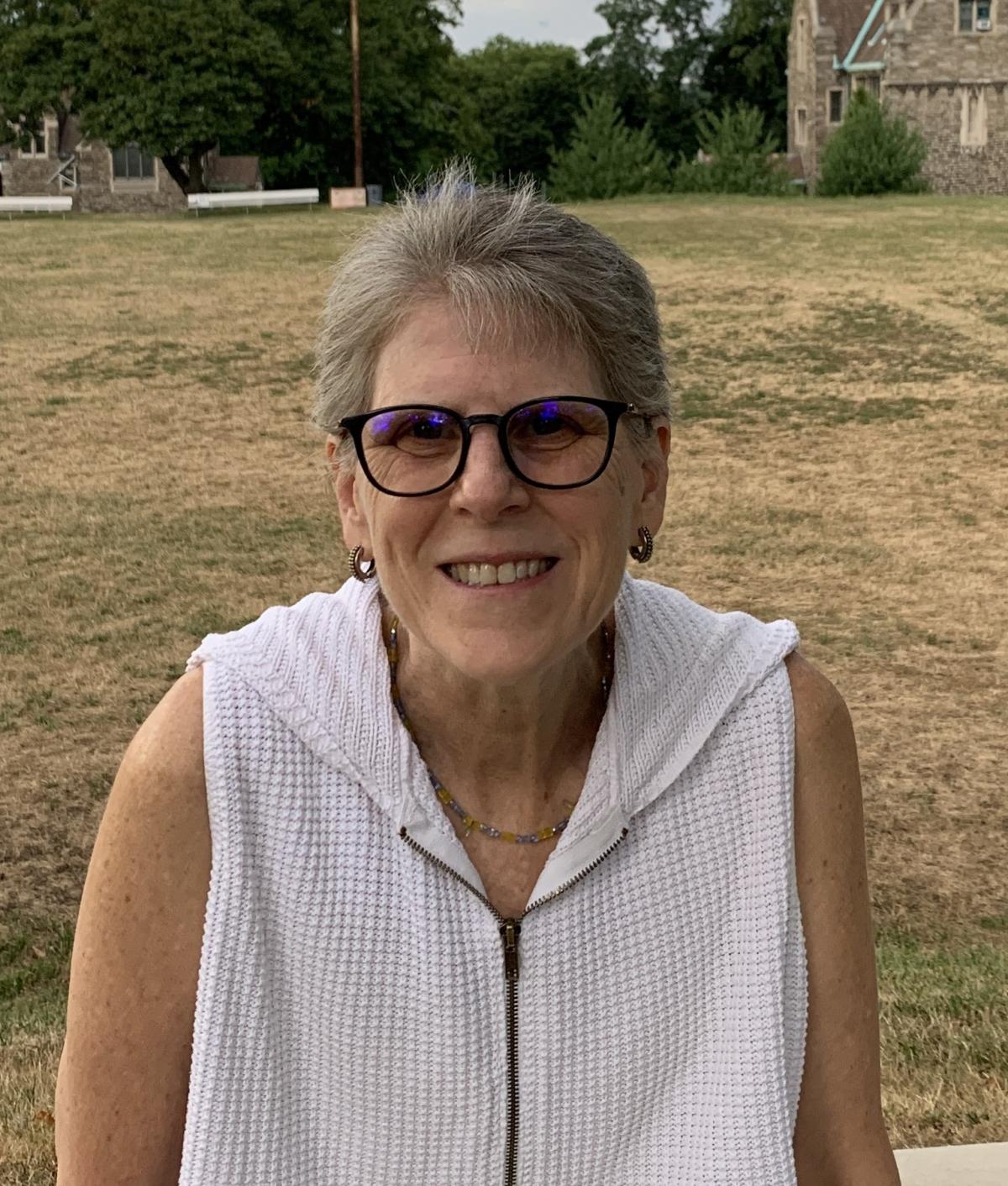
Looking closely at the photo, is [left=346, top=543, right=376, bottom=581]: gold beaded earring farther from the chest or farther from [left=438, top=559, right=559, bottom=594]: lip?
the chest

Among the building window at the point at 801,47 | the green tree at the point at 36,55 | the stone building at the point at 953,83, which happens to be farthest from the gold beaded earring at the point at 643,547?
the building window at the point at 801,47

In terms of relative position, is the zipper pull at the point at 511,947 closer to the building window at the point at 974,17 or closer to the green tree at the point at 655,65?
the building window at the point at 974,17

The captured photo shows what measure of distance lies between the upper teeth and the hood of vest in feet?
0.68

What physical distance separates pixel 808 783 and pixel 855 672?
6266 mm

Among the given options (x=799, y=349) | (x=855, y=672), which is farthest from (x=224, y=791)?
(x=799, y=349)

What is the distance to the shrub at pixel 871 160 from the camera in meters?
33.1

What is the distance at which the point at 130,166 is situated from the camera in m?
46.7

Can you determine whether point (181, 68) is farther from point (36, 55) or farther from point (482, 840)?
point (482, 840)

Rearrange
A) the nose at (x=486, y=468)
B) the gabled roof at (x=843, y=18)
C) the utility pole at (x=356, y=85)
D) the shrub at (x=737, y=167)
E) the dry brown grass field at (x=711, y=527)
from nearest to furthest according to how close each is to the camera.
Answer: the nose at (x=486, y=468) < the dry brown grass field at (x=711, y=527) < the utility pole at (x=356, y=85) < the shrub at (x=737, y=167) < the gabled roof at (x=843, y=18)

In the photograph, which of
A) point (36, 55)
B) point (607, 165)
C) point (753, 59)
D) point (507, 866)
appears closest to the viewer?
point (507, 866)

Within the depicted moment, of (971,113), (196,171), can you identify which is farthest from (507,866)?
(971,113)

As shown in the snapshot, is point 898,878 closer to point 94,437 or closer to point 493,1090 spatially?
point 493,1090

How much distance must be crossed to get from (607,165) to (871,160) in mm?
9226

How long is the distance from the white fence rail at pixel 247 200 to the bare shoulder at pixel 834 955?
3140cm
